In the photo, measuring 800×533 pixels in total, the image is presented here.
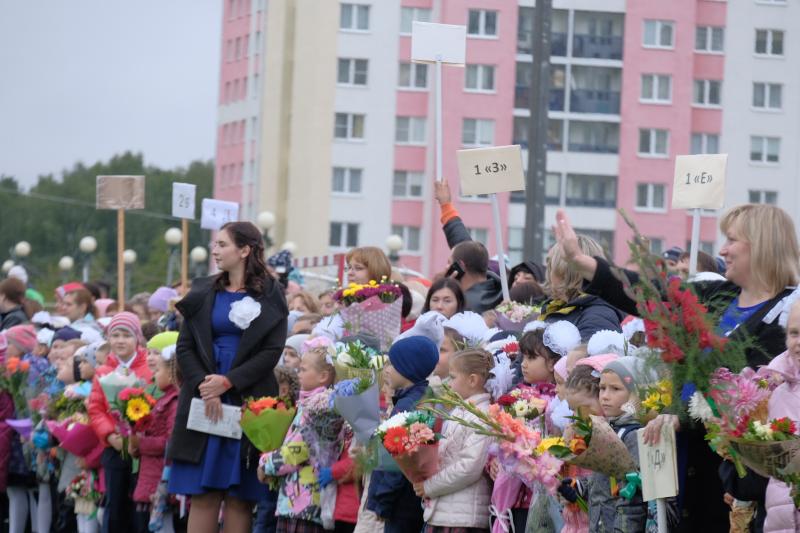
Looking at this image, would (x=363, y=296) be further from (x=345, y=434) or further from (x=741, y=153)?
(x=741, y=153)

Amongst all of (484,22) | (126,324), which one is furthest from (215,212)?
(484,22)

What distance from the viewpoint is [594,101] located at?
2936 inches

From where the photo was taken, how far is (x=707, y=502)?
6.75 m

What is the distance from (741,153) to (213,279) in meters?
66.3

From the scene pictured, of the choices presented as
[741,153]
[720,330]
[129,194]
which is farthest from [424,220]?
[720,330]

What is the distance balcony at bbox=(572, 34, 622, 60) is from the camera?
74.2 m

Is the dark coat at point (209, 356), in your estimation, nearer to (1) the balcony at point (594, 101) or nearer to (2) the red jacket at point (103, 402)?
(2) the red jacket at point (103, 402)

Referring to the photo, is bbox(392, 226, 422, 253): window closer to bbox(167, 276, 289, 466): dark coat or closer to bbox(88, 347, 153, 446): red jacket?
bbox(88, 347, 153, 446): red jacket

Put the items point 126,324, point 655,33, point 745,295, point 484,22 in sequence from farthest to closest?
point 655,33
point 484,22
point 126,324
point 745,295

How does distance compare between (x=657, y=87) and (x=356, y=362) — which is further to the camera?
(x=657, y=87)

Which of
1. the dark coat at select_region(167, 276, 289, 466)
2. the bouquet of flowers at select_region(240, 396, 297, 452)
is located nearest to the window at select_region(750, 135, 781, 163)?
the dark coat at select_region(167, 276, 289, 466)

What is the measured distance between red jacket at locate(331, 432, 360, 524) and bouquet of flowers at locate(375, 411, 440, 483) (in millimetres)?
1584

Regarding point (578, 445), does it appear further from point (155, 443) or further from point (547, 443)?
point (155, 443)

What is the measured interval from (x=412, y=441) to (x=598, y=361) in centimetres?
110
